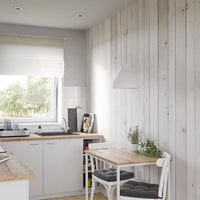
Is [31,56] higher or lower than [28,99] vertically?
higher

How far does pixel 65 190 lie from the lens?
15.1 ft

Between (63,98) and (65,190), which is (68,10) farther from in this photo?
(65,190)

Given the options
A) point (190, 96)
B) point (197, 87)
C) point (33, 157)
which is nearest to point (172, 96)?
point (190, 96)

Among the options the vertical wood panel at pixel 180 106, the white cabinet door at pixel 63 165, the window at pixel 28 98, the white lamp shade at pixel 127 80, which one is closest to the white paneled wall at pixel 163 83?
the vertical wood panel at pixel 180 106

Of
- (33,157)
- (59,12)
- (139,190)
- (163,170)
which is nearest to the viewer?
(163,170)

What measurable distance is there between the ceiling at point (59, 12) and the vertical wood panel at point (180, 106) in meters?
0.98

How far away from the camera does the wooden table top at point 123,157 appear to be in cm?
305

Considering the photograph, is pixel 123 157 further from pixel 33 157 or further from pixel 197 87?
pixel 33 157

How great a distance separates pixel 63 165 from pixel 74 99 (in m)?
1.21

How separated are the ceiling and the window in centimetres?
95

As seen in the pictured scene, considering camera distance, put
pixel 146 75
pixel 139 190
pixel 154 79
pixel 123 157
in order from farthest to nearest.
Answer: pixel 146 75
pixel 154 79
pixel 123 157
pixel 139 190

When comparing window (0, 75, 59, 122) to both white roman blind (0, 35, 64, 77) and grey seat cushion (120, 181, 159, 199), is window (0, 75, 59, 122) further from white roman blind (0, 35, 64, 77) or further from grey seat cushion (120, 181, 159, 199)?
grey seat cushion (120, 181, 159, 199)

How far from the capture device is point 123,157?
3.25 m

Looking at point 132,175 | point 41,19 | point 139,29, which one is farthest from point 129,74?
point 41,19
